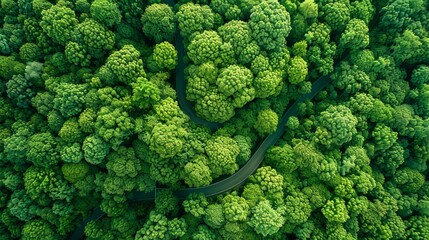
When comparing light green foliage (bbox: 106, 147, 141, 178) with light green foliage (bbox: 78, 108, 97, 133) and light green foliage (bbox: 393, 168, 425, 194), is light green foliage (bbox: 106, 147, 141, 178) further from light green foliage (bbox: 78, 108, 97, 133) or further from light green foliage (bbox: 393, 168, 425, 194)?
light green foliage (bbox: 393, 168, 425, 194)

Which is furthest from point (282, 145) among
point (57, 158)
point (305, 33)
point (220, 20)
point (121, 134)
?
point (57, 158)

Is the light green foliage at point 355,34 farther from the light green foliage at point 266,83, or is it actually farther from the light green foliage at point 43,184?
the light green foliage at point 43,184

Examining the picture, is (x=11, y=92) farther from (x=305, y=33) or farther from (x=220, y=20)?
(x=305, y=33)

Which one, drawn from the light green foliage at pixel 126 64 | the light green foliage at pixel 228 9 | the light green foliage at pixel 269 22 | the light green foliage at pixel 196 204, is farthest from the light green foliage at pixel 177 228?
the light green foliage at pixel 228 9

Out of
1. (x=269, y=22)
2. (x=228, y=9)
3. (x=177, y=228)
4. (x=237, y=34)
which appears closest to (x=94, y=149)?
(x=177, y=228)

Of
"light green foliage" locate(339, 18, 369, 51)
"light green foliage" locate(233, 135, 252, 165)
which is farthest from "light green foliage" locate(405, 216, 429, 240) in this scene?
"light green foliage" locate(339, 18, 369, 51)

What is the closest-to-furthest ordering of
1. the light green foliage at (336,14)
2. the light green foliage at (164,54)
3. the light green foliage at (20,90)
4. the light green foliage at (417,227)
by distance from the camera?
the light green foliage at (20,90) → the light green foliage at (164,54) → the light green foliage at (336,14) → the light green foliage at (417,227)

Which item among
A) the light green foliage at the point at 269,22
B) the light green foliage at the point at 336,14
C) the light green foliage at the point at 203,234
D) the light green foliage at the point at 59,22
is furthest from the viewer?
the light green foliage at the point at 336,14
